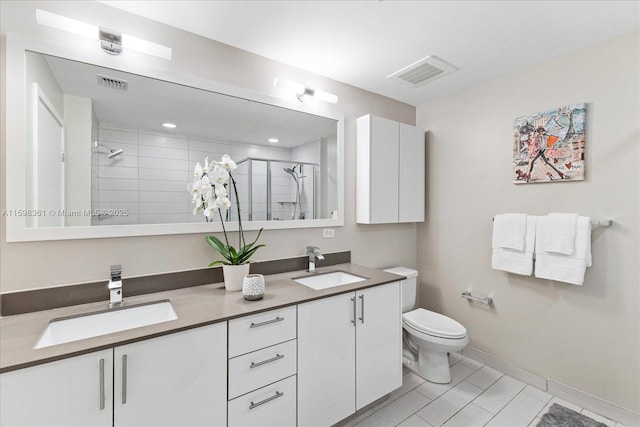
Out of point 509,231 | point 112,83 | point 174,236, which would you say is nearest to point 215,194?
point 174,236

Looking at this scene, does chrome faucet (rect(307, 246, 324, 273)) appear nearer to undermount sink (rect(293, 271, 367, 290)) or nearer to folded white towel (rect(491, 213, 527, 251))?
undermount sink (rect(293, 271, 367, 290))

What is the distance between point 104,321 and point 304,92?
1783mm

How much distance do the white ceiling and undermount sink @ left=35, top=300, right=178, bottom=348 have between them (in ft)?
5.07

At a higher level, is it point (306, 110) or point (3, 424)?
point (306, 110)

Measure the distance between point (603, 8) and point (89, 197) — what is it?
281cm

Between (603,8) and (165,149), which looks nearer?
(603,8)

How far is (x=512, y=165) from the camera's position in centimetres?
230

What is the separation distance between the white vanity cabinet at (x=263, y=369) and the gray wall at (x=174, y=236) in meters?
0.63

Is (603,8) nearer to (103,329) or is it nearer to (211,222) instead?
(211,222)

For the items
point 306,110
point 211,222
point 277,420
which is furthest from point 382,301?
point 306,110

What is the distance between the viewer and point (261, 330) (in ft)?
4.58

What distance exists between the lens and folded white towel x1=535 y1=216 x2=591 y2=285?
1.85 m

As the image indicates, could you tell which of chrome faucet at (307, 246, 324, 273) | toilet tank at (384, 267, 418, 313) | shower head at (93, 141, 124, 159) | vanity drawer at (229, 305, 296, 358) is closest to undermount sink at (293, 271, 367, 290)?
chrome faucet at (307, 246, 324, 273)

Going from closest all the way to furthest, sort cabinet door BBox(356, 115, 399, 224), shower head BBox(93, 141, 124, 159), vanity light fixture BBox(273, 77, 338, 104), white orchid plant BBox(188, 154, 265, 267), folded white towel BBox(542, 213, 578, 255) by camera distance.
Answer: shower head BBox(93, 141, 124, 159) → white orchid plant BBox(188, 154, 265, 267) → folded white towel BBox(542, 213, 578, 255) → vanity light fixture BBox(273, 77, 338, 104) → cabinet door BBox(356, 115, 399, 224)
